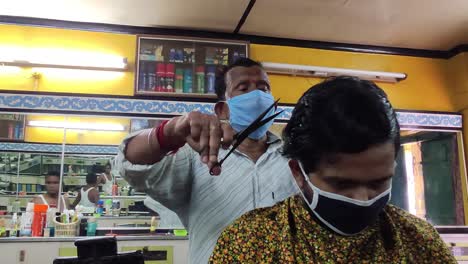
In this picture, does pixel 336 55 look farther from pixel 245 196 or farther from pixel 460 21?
pixel 245 196

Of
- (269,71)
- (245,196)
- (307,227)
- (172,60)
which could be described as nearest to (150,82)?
(172,60)

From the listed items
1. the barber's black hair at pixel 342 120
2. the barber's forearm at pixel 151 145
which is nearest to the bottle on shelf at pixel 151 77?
the barber's forearm at pixel 151 145

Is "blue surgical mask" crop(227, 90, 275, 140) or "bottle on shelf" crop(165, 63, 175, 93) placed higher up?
"bottle on shelf" crop(165, 63, 175, 93)

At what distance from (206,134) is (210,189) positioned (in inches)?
16.9

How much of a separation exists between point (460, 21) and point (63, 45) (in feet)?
10.8

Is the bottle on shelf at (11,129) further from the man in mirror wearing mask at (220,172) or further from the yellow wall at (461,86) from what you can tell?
the yellow wall at (461,86)

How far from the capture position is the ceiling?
298cm

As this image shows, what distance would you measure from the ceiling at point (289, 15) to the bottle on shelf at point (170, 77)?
350mm

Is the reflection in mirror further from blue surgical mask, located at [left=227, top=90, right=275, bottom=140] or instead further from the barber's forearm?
the barber's forearm

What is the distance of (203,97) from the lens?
334 centimetres

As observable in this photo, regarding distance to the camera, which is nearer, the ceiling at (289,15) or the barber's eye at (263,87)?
the barber's eye at (263,87)

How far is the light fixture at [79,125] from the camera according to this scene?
309 centimetres

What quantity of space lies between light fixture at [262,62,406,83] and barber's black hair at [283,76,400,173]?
2.54 meters

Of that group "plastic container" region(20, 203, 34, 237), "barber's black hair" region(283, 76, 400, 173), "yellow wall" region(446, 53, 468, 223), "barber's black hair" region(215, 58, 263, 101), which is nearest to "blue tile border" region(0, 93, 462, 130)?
"plastic container" region(20, 203, 34, 237)
